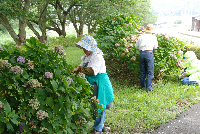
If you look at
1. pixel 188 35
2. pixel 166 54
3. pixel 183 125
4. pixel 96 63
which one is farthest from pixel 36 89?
pixel 188 35

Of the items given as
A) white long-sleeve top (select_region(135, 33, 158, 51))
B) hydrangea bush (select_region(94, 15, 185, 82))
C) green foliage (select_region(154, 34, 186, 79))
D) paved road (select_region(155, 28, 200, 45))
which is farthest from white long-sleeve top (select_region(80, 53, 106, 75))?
paved road (select_region(155, 28, 200, 45))

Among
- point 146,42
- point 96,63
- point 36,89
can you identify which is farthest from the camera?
point 146,42

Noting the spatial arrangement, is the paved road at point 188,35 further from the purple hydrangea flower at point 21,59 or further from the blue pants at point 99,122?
the purple hydrangea flower at point 21,59

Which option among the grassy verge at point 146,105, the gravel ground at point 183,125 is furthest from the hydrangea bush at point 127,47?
the gravel ground at point 183,125

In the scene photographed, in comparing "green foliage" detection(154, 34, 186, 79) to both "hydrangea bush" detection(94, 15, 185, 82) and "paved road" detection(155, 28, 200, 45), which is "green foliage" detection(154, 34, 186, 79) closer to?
"hydrangea bush" detection(94, 15, 185, 82)

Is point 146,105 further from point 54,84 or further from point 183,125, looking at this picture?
point 54,84

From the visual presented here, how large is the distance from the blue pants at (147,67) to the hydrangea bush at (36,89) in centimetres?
377

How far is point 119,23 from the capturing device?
275 inches

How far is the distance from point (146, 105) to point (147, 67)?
1322 mm

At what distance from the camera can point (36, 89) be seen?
1.87 m

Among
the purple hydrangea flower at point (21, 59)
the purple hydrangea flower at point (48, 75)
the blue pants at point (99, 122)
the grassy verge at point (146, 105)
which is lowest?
the grassy verge at point (146, 105)

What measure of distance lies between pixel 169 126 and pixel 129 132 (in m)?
0.82

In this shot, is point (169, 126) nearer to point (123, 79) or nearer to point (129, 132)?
point (129, 132)

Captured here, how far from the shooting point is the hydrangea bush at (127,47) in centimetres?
614
